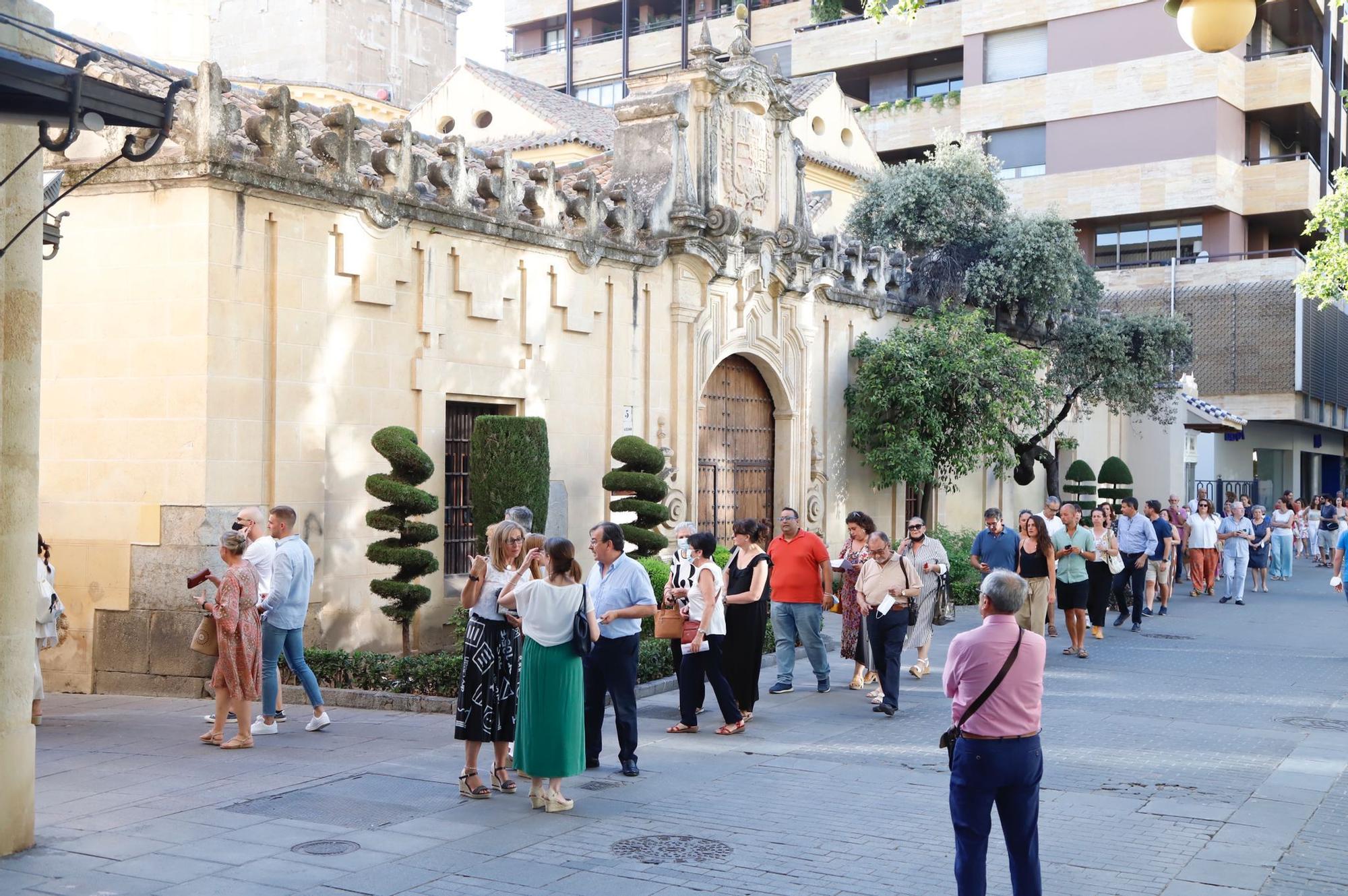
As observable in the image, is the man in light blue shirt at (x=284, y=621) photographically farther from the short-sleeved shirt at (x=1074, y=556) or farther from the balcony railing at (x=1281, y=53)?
the balcony railing at (x=1281, y=53)

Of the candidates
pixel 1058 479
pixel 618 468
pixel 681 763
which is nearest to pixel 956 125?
pixel 1058 479

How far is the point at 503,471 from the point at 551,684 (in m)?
6.56

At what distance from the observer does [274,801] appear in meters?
8.48

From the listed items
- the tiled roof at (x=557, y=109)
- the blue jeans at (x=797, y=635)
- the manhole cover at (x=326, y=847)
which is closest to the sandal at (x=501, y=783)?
the manhole cover at (x=326, y=847)

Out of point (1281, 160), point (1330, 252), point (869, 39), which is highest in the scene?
point (869, 39)

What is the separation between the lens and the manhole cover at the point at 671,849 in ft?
24.4

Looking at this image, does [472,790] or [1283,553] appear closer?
[472,790]

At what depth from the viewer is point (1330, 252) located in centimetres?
2808

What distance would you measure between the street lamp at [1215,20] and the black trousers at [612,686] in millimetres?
5517

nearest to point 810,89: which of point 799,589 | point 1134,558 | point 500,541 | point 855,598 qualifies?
point 1134,558

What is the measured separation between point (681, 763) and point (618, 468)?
298 inches

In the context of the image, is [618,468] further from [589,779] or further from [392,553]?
[589,779]

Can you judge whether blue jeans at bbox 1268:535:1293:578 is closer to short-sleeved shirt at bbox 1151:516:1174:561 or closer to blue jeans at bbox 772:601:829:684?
short-sleeved shirt at bbox 1151:516:1174:561

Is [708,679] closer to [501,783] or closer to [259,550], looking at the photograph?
[501,783]
